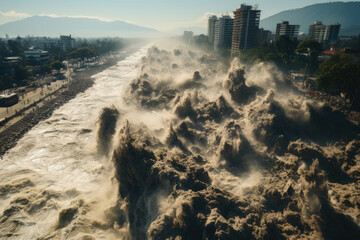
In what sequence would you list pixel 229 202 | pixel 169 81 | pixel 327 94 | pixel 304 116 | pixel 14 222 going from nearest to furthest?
pixel 229 202 → pixel 14 222 → pixel 304 116 → pixel 327 94 → pixel 169 81

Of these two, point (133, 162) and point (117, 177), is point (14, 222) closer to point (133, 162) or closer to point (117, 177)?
point (117, 177)

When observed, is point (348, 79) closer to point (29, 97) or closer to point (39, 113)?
point (39, 113)

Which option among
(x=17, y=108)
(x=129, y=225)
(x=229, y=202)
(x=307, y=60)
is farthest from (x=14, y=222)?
(x=307, y=60)

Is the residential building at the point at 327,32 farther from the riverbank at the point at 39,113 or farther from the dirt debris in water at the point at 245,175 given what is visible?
the riverbank at the point at 39,113

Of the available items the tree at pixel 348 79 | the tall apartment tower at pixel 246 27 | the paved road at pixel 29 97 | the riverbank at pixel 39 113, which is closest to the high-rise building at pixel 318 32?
the tall apartment tower at pixel 246 27

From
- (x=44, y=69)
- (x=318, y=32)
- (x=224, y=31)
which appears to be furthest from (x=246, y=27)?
(x=318, y=32)

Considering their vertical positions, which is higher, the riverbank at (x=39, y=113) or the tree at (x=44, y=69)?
the tree at (x=44, y=69)
